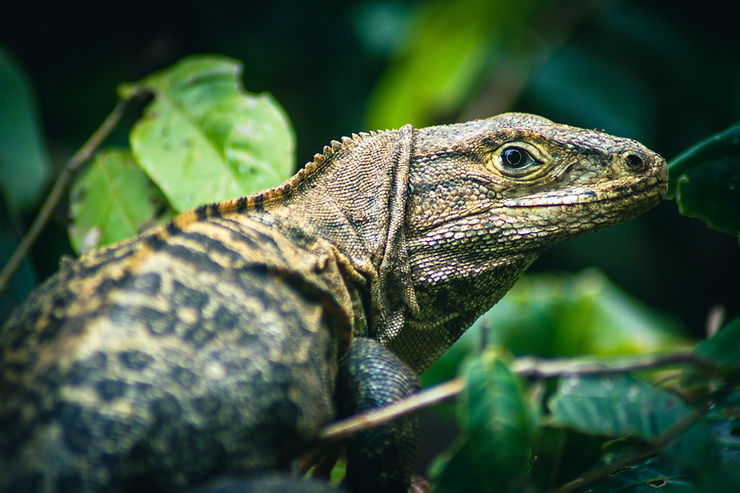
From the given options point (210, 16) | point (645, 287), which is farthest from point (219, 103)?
point (645, 287)

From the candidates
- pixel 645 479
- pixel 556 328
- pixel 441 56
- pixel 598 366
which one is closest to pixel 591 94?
pixel 441 56

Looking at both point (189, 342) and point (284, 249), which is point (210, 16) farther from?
point (189, 342)

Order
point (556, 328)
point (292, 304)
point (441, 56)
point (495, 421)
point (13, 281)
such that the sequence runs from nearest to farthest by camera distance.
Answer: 1. point (495, 421)
2. point (292, 304)
3. point (13, 281)
4. point (556, 328)
5. point (441, 56)

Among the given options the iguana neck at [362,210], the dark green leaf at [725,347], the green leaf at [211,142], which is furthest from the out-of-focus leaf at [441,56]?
the dark green leaf at [725,347]

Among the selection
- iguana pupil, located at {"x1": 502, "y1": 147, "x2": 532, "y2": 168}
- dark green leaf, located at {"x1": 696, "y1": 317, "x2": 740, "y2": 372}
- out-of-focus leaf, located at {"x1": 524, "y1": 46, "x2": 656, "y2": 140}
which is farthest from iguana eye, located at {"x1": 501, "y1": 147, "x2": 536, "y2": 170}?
out-of-focus leaf, located at {"x1": 524, "y1": 46, "x2": 656, "y2": 140}

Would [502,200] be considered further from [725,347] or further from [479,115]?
[479,115]

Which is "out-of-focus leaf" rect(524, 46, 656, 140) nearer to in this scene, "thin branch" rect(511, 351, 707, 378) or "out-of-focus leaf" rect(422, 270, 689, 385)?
"out-of-focus leaf" rect(422, 270, 689, 385)

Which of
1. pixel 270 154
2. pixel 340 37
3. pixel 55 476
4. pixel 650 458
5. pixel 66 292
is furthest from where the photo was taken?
pixel 340 37
